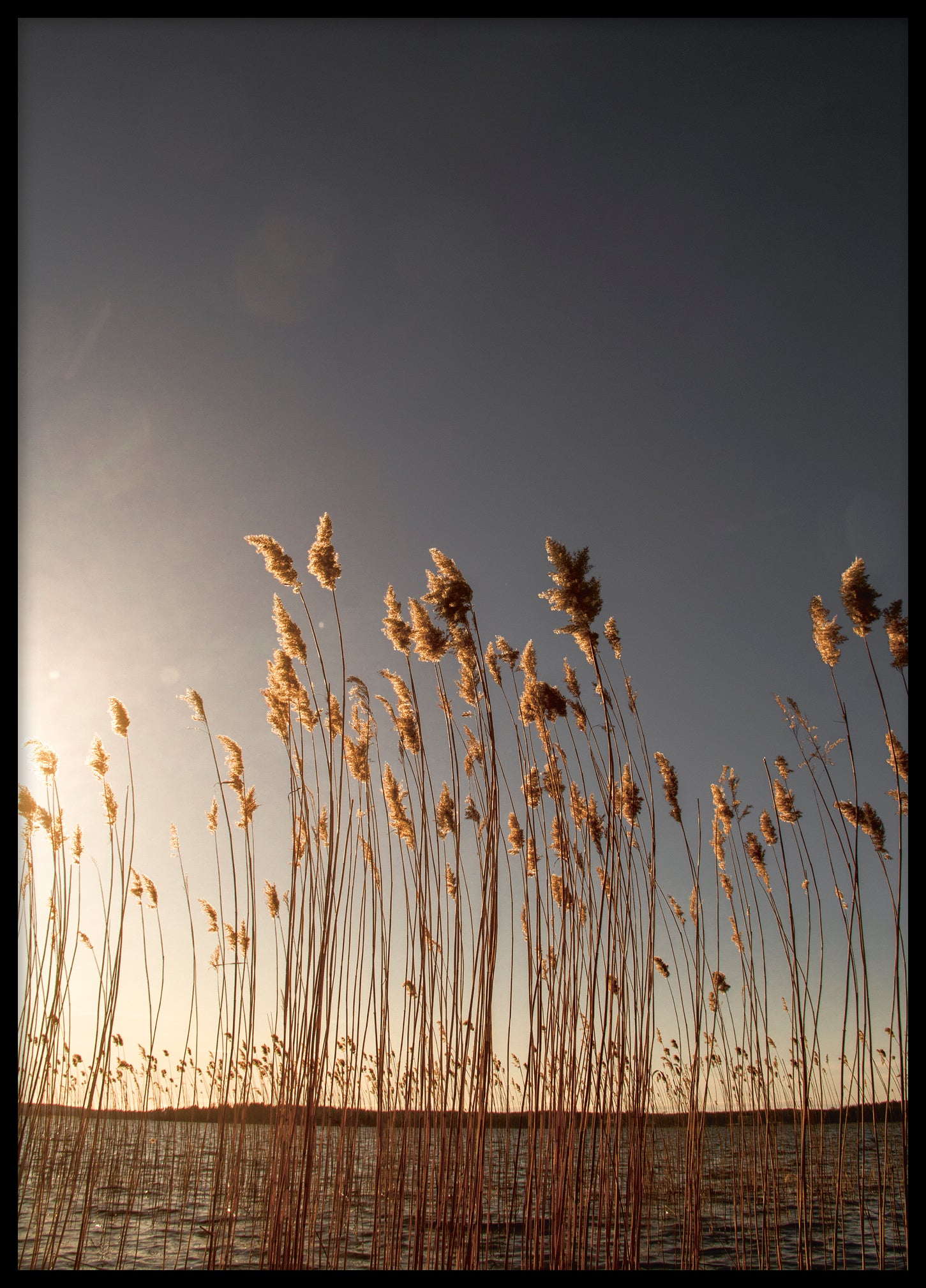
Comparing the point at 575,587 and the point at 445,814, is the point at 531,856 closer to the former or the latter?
the point at 445,814

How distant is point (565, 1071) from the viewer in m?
2.75

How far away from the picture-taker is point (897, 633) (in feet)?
9.20

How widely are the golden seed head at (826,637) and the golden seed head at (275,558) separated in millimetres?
2312

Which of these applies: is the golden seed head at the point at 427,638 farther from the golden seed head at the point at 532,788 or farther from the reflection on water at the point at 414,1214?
the reflection on water at the point at 414,1214

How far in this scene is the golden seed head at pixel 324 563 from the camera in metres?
2.86

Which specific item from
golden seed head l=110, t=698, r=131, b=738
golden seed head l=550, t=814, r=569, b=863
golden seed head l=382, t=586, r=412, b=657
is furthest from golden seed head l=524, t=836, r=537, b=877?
golden seed head l=110, t=698, r=131, b=738

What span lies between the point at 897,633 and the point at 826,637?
0.26 meters

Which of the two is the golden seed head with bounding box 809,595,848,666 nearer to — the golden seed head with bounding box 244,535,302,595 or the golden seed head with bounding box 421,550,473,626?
the golden seed head with bounding box 421,550,473,626

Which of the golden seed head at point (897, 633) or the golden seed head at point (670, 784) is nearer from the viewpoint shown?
the golden seed head at point (897, 633)

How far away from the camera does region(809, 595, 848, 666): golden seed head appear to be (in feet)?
9.66

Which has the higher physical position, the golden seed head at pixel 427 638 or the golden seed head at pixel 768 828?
the golden seed head at pixel 427 638

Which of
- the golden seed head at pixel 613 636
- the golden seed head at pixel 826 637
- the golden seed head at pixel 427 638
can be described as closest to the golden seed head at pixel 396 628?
the golden seed head at pixel 427 638

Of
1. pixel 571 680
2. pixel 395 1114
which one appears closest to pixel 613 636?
pixel 571 680

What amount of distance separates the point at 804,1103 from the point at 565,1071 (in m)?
0.91
